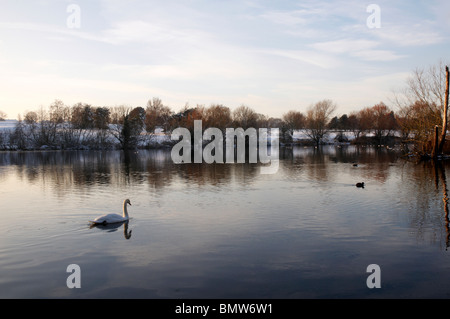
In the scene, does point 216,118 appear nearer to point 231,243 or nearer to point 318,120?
point 318,120

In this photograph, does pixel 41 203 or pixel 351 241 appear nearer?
pixel 351 241

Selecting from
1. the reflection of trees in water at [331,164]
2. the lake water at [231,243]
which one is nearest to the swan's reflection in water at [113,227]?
the lake water at [231,243]

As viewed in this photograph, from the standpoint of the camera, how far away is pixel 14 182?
897 inches

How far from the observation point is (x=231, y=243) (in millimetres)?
9656

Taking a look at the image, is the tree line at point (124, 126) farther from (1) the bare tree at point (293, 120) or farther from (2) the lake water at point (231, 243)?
(2) the lake water at point (231, 243)

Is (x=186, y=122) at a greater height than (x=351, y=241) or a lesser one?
greater

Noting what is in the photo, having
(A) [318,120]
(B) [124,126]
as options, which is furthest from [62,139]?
(A) [318,120]

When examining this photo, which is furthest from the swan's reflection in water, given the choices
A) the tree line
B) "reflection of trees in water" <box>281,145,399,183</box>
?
the tree line

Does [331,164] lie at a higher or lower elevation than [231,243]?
higher

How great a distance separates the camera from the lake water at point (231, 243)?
697 centimetres
